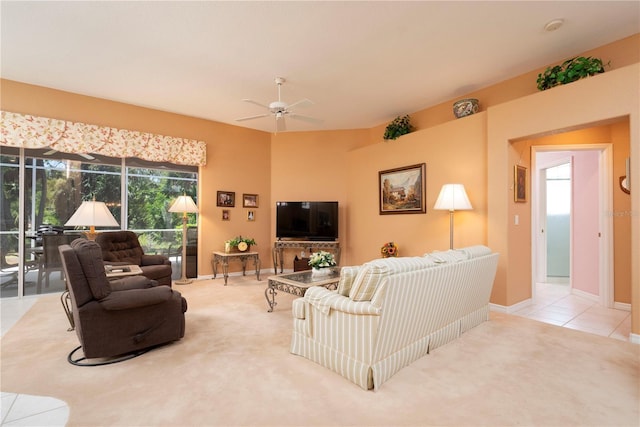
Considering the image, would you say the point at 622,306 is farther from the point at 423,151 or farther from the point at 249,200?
the point at 249,200

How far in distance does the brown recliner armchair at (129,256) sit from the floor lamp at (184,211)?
0.87 metres

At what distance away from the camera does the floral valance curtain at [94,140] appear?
4176 millimetres

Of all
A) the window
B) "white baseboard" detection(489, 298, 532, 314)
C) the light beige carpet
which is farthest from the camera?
the window

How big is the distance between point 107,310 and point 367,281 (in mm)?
2091

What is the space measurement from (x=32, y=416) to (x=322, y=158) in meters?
5.65

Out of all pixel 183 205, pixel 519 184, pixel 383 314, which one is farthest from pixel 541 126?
pixel 183 205

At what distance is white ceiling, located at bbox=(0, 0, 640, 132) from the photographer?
2795 millimetres

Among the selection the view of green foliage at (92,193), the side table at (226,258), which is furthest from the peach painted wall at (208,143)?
the view of green foliage at (92,193)

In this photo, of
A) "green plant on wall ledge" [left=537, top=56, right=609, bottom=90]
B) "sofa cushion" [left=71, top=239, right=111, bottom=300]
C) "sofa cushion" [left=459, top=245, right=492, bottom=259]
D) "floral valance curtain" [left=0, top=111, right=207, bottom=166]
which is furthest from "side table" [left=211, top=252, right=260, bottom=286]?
"green plant on wall ledge" [left=537, top=56, right=609, bottom=90]

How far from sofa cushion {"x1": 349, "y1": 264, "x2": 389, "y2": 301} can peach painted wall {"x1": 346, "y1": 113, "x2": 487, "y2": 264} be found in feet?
9.05

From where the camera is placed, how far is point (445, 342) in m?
2.81

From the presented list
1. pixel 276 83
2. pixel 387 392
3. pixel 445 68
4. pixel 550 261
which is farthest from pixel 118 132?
pixel 550 261

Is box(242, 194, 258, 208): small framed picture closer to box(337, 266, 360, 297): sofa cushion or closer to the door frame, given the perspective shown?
box(337, 266, 360, 297): sofa cushion

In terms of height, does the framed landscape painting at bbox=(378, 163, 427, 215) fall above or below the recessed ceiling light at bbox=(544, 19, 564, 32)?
below
